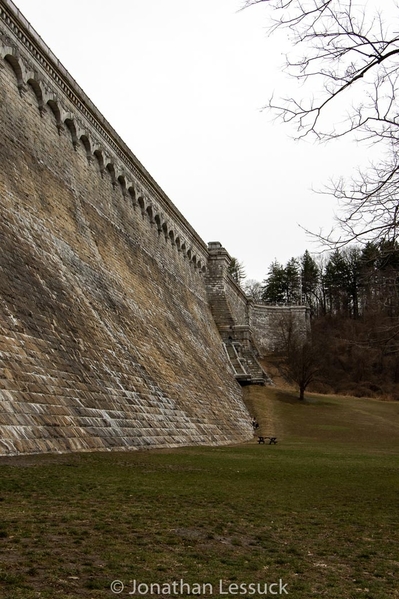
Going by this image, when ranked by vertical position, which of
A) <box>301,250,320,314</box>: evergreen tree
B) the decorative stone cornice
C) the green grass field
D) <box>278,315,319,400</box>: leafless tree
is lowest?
the green grass field

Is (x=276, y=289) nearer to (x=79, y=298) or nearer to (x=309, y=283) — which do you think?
(x=309, y=283)

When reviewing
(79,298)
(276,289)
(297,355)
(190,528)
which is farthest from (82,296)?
(276,289)

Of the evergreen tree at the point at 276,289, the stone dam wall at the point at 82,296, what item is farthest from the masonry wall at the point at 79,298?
the evergreen tree at the point at 276,289

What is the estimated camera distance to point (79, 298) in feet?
62.5

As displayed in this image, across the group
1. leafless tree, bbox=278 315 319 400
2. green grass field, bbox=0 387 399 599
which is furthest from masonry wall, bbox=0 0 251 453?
leafless tree, bbox=278 315 319 400

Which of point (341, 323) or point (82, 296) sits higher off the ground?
point (341, 323)

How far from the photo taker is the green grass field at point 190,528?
16.6 feet

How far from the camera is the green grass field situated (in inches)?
199

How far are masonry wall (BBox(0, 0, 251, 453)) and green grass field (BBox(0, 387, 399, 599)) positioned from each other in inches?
71.2

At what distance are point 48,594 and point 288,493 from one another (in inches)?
277

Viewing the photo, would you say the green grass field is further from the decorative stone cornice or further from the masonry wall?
the decorative stone cornice

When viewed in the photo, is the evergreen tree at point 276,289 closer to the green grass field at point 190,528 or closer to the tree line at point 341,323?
the tree line at point 341,323

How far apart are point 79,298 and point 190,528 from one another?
502 inches

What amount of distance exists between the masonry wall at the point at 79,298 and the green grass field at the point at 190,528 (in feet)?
5.94
